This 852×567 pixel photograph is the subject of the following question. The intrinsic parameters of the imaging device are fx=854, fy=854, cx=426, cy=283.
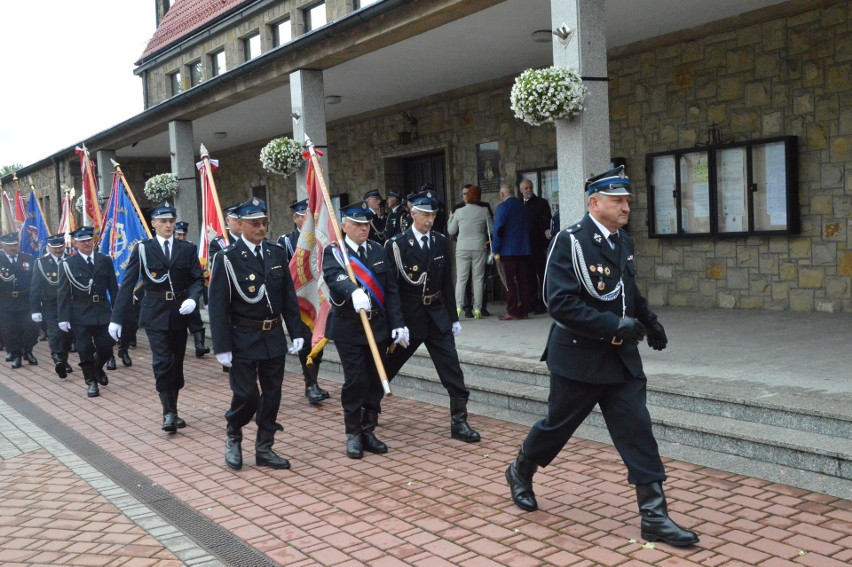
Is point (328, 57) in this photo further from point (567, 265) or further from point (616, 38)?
point (567, 265)

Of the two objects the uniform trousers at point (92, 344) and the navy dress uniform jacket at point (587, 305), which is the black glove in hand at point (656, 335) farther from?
the uniform trousers at point (92, 344)

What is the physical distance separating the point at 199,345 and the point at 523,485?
27.6 ft

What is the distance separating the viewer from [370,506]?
5203 millimetres

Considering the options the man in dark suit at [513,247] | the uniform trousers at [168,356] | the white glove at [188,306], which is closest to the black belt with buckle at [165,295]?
the uniform trousers at [168,356]

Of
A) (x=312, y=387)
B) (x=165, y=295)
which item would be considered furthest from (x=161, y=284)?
(x=312, y=387)

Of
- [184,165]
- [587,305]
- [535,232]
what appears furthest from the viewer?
[184,165]

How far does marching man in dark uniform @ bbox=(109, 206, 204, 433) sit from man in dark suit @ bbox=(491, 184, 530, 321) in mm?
4308

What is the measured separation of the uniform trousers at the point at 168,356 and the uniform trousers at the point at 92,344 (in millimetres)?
2197

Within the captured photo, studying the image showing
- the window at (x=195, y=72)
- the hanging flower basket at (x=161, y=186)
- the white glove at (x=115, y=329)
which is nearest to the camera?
the white glove at (x=115, y=329)

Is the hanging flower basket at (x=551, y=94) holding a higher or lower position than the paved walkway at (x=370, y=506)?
higher

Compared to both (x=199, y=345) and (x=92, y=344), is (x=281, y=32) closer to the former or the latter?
(x=199, y=345)

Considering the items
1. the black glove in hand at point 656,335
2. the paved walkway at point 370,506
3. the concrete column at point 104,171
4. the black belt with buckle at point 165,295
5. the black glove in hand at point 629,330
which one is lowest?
the paved walkway at point 370,506

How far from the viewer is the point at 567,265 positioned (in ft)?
14.7

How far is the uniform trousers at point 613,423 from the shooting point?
4383mm
